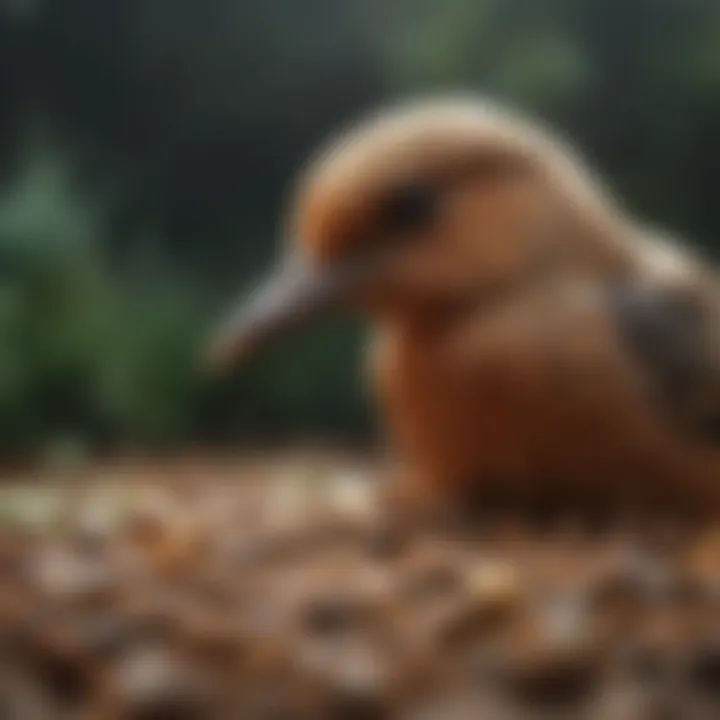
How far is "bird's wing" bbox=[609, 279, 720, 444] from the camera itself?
1545mm

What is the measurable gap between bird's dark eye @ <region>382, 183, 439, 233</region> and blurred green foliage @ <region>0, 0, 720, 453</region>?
237 millimetres

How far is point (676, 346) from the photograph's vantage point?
1.56m

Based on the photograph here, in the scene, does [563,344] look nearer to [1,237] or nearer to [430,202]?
→ [430,202]

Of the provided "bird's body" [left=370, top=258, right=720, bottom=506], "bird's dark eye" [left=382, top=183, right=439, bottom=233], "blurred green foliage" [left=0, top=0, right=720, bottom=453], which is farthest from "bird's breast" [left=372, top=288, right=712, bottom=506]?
"blurred green foliage" [left=0, top=0, right=720, bottom=453]

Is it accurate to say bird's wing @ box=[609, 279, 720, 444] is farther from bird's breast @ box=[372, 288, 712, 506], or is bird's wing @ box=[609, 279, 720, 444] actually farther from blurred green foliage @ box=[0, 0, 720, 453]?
blurred green foliage @ box=[0, 0, 720, 453]

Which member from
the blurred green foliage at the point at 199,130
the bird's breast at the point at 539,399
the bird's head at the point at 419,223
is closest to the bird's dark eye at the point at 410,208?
the bird's head at the point at 419,223

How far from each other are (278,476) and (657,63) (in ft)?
1.98

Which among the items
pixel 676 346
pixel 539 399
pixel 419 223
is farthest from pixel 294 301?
pixel 676 346

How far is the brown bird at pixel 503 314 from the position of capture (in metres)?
1.52

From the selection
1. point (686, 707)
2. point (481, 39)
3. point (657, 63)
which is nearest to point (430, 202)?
point (481, 39)

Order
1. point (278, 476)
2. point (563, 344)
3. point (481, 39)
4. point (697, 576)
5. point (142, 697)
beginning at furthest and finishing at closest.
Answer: point (278, 476), point (481, 39), point (563, 344), point (697, 576), point (142, 697)

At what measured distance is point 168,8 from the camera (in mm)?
1665

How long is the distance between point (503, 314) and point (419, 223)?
0.11m

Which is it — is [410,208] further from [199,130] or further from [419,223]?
[199,130]
